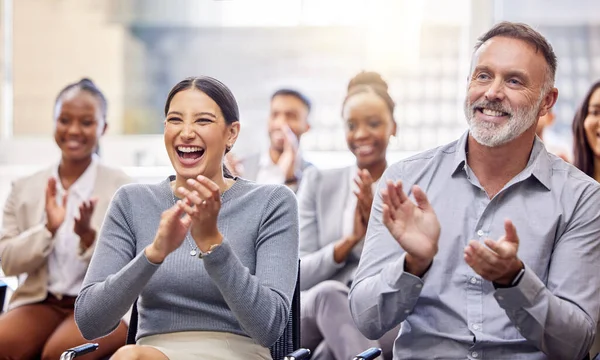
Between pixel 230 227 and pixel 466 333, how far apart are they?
65 centimetres

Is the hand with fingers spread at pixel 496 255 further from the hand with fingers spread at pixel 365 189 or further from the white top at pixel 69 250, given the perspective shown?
the white top at pixel 69 250

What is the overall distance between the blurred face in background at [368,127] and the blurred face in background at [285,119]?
2.89 ft

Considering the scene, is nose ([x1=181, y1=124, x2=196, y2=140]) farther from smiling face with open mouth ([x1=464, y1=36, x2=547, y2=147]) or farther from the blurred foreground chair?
smiling face with open mouth ([x1=464, y1=36, x2=547, y2=147])

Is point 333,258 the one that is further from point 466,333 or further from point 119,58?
point 119,58

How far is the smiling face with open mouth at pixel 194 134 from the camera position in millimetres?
2254

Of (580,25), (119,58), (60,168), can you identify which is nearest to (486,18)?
(580,25)

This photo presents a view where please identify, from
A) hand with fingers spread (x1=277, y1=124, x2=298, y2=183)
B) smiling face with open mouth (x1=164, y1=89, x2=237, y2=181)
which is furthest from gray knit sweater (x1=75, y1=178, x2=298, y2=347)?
hand with fingers spread (x1=277, y1=124, x2=298, y2=183)

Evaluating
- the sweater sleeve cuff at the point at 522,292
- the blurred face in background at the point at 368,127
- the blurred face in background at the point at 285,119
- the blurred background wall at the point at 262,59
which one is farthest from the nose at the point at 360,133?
the blurred background wall at the point at 262,59

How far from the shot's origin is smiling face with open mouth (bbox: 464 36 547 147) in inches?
81.6

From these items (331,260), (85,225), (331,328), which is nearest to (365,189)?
(331,260)

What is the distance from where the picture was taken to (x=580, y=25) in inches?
203

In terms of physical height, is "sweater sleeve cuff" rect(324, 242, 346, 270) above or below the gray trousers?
above

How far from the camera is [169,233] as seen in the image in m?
1.96

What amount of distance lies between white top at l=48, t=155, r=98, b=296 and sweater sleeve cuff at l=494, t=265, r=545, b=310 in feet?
5.82
